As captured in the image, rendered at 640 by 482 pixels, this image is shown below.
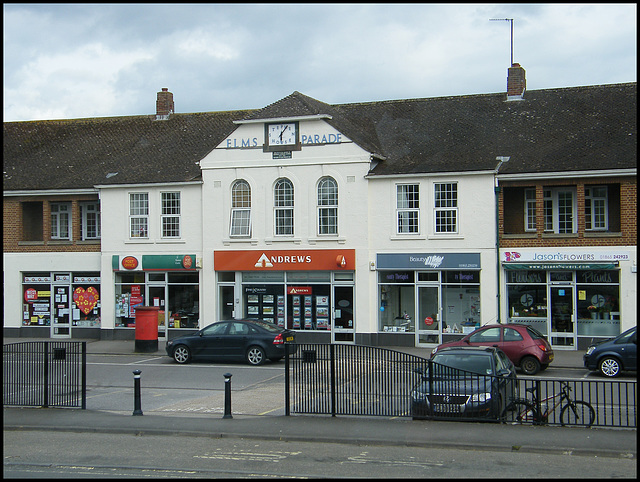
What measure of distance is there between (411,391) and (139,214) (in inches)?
773

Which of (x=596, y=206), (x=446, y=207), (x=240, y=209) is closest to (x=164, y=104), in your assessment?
(x=240, y=209)

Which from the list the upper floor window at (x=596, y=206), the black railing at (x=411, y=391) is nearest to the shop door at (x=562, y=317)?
the upper floor window at (x=596, y=206)

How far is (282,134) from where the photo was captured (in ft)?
95.9

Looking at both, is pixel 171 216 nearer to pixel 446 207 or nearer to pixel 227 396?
pixel 446 207

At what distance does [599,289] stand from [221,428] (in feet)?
55.1

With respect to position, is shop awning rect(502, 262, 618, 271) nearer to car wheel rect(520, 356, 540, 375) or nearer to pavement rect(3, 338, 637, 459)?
car wheel rect(520, 356, 540, 375)

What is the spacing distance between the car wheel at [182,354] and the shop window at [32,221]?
1228 cm

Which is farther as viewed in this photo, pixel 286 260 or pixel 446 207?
pixel 286 260

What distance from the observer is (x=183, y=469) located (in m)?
10.6

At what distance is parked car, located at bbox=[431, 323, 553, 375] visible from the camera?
68.2 ft

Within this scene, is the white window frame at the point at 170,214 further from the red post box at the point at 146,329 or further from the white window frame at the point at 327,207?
the white window frame at the point at 327,207

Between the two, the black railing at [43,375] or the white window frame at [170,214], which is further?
the white window frame at [170,214]

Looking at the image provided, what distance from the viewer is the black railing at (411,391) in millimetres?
13453

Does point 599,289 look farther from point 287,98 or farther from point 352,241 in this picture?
point 287,98
